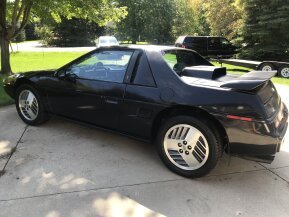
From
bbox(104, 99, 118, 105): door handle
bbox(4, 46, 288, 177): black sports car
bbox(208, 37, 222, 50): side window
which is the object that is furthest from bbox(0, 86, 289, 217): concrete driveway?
bbox(208, 37, 222, 50): side window

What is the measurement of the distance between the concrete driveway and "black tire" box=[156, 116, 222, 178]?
0.10m

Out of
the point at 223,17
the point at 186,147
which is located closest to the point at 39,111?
the point at 186,147

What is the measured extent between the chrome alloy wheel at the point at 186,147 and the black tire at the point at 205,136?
0.04 metres

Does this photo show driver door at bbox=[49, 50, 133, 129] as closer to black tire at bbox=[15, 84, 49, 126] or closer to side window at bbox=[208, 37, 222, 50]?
black tire at bbox=[15, 84, 49, 126]

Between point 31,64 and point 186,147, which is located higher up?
point 31,64

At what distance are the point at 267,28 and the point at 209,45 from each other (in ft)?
12.2

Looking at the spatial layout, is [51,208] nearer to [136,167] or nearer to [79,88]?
[136,167]

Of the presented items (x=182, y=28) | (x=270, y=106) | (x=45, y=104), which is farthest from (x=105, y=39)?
(x=270, y=106)

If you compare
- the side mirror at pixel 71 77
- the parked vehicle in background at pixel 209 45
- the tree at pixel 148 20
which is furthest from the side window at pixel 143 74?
the tree at pixel 148 20

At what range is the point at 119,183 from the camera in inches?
135

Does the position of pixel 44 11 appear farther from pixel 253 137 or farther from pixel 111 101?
pixel 253 137

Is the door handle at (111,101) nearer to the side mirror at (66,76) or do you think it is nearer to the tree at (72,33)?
the side mirror at (66,76)

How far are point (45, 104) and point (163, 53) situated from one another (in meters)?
2.17

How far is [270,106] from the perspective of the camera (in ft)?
11.0
